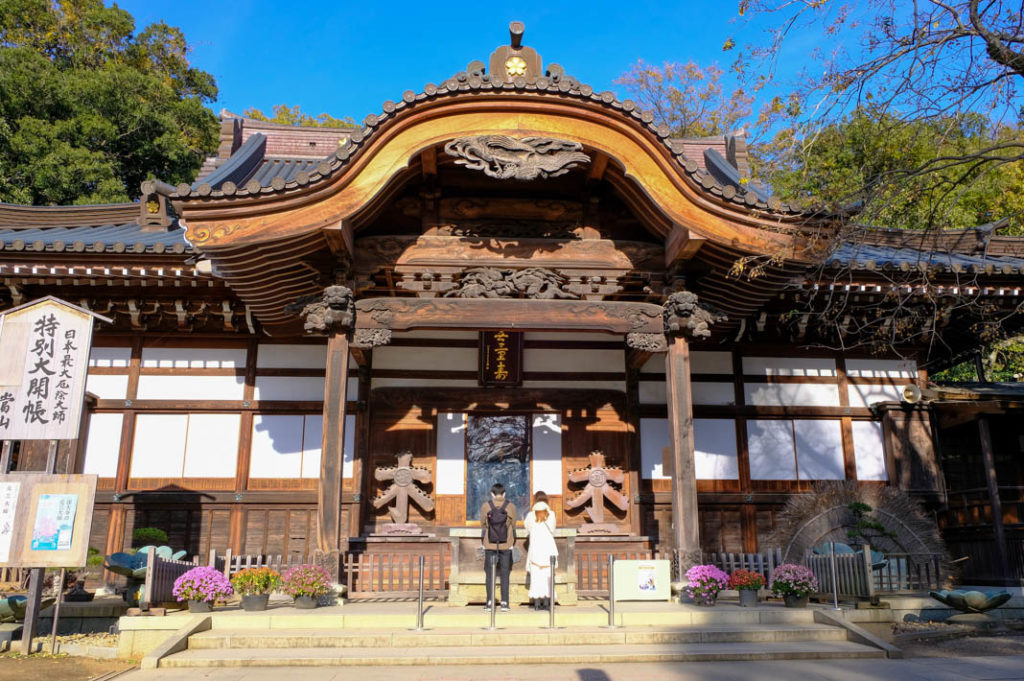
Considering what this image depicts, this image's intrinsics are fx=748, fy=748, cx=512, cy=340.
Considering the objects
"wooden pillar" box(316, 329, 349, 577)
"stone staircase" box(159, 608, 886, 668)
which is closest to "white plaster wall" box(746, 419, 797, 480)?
"stone staircase" box(159, 608, 886, 668)

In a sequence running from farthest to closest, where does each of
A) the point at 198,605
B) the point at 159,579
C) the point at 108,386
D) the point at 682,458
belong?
the point at 108,386 → the point at 682,458 → the point at 159,579 → the point at 198,605

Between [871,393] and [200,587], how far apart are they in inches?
434

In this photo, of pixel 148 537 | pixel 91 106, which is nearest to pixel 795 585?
pixel 148 537

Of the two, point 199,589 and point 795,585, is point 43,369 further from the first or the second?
point 795,585

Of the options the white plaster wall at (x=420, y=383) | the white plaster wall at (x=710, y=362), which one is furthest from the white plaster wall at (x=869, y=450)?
the white plaster wall at (x=420, y=383)

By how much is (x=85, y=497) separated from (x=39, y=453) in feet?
13.7

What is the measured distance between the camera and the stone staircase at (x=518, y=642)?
7.09m

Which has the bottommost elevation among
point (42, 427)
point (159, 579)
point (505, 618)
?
point (505, 618)

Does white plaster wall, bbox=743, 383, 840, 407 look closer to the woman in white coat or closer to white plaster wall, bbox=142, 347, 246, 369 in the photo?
the woman in white coat

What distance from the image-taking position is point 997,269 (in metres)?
11.2

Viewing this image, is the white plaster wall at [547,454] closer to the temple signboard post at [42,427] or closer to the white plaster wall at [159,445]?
the white plaster wall at [159,445]

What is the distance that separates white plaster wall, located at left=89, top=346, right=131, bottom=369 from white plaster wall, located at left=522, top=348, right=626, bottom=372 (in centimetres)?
666

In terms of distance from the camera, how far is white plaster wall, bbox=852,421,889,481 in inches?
501

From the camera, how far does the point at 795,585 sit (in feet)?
28.6
